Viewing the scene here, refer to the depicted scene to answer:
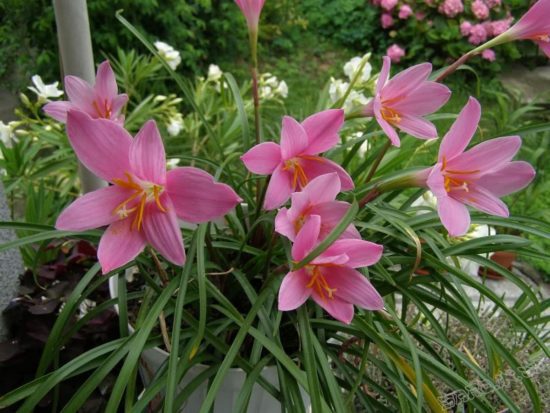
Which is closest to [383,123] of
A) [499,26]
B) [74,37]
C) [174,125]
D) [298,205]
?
[298,205]

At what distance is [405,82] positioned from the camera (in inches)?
32.7

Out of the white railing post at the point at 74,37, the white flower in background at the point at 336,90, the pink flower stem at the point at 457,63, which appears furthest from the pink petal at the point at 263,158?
the white flower in background at the point at 336,90

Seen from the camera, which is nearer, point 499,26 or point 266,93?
point 266,93

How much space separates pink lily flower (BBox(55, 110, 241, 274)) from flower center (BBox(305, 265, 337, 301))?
153 mm

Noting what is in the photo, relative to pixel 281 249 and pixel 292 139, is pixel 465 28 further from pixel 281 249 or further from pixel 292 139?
pixel 292 139

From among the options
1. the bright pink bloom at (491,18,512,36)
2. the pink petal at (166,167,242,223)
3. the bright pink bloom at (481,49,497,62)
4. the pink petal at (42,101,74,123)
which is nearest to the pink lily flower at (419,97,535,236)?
the pink petal at (166,167,242,223)

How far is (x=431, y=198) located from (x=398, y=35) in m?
3.07

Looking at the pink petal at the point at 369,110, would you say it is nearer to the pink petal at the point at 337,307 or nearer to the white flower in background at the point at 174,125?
the pink petal at the point at 337,307

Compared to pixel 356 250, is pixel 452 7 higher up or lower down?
lower down

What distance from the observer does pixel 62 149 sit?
189 cm

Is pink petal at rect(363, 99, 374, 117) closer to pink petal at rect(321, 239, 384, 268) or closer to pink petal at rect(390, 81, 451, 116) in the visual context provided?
pink petal at rect(390, 81, 451, 116)

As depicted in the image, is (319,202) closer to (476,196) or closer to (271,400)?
(476,196)

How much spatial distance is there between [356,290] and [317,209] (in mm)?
119

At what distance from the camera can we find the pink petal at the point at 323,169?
31.0 inches
